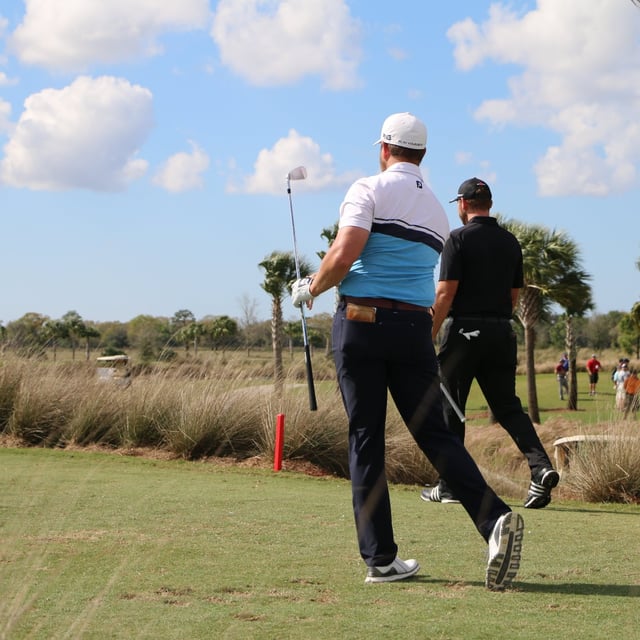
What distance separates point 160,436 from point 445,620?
30.2 feet

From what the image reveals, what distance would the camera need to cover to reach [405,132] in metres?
4.88

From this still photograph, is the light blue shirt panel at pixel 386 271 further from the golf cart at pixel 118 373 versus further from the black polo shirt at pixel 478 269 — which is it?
the golf cart at pixel 118 373

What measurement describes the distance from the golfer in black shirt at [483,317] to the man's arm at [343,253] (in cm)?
Answer: 228

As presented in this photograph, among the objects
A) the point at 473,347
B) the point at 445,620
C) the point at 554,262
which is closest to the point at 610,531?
the point at 473,347

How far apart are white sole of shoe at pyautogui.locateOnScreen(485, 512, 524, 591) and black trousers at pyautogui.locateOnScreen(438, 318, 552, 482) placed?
257 cm

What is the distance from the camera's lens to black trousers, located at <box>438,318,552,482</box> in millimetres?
6895

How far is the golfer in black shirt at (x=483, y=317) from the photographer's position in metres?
6.89

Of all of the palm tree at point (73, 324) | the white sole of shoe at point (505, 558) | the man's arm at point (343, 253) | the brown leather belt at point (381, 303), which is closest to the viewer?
the white sole of shoe at point (505, 558)

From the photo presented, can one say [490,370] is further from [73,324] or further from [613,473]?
[73,324]

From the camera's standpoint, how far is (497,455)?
16828 mm

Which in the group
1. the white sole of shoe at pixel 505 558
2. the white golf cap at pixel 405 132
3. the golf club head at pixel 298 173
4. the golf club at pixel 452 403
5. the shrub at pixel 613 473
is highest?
the golf club head at pixel 298 173

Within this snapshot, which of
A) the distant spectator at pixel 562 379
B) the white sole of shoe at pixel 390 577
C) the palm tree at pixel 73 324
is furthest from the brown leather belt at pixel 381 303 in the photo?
the palm tree at pixel 73 324

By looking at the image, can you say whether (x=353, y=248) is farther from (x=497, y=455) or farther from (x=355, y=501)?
(x=497, y=455)

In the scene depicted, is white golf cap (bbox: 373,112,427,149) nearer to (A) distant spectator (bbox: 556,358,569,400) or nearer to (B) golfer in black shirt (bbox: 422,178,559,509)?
(B) golfer in black shirt (bbox: 422,178,559,509)
